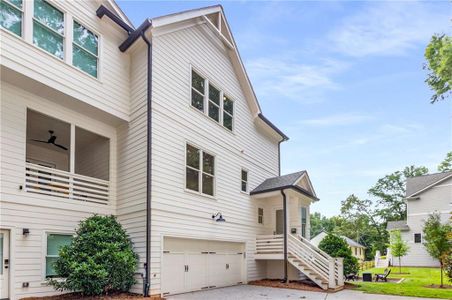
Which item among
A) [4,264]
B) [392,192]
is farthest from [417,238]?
[4,264]

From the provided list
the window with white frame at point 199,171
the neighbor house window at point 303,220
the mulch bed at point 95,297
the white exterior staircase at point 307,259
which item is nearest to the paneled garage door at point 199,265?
the white exterior staircase at point 307,259

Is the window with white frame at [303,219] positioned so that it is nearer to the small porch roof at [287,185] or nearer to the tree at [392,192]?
the small porch roof at [287,185]

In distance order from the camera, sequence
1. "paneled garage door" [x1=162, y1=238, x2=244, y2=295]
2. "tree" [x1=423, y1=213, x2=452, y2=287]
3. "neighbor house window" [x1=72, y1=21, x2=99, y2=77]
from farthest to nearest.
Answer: "tree" [x1=423, y1=213, x2=452, y2=287] < "paneled garage door" [x1=162, y1=238, x2=244, y2=295] < "neighbor house window" [x1=72, y1=21, x2=99, y2=77]

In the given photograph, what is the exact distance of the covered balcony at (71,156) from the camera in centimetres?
1049

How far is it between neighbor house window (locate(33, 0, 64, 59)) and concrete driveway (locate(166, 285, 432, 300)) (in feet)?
26.0

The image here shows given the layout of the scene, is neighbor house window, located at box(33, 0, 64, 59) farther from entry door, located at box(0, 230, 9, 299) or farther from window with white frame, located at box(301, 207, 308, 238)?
window with white frame, located at box(301, 207, 308, 238)

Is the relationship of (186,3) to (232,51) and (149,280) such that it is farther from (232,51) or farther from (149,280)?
(149,280)

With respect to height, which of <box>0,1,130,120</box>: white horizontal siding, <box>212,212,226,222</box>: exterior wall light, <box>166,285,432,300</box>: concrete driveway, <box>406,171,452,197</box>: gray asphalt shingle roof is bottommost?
<box>166,285,432,300</box>: concrete driveway

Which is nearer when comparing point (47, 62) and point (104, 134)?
point (47, 62)

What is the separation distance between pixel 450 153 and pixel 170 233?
1818 inches

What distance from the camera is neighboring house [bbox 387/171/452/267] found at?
31.2m

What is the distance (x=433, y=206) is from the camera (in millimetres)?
31750

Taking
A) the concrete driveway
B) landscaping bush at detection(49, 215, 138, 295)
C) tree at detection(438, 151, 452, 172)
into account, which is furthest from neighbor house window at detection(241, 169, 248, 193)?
tree at detection(438, 151, 452, 172)

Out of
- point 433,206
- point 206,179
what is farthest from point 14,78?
point 433,206
